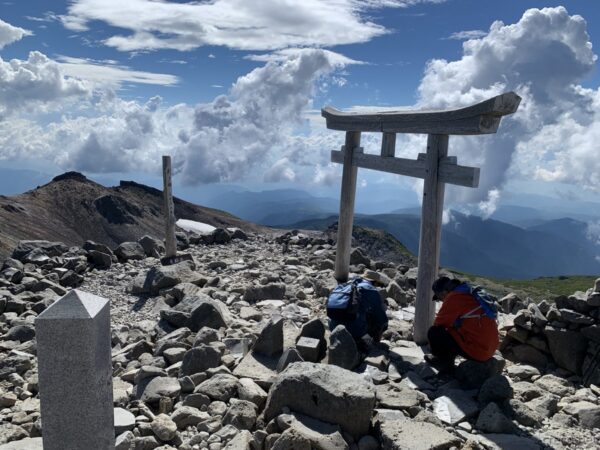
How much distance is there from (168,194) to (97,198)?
55.2 metres

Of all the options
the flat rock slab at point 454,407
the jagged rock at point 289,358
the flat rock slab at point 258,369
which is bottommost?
the flat rock slab at point 454,407

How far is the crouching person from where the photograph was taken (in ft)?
27.4

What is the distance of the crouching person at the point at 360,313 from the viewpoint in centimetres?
835

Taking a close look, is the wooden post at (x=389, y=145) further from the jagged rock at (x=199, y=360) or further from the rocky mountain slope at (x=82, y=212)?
the rocky mountain slope at (x=82, y=212)

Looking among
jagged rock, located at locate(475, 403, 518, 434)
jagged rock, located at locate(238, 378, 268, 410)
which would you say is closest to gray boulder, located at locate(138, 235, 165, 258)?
jagged rock, located at locate(238, 378, 268, 410)

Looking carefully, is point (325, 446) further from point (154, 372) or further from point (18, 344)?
point (18, 344)

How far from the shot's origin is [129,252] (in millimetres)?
16516

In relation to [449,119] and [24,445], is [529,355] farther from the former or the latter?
[24,445]

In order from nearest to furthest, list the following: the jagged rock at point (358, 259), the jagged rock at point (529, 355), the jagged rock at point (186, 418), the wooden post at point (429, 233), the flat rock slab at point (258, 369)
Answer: the jagged rock at point (186, 418)
the flat rock slab at point (258, 369)
the wooden post at point (429, 233)
the jagged rock at point (529, 355)
the jagged rock at point (358, 259)

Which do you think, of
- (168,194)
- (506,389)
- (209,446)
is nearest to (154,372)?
(209,446)

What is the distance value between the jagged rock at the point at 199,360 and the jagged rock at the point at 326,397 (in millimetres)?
A: 1477

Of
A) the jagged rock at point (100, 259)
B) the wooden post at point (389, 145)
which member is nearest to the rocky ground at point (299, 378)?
the jagged rock at point (100, 259)

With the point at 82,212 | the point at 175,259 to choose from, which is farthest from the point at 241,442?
the point at 82,212

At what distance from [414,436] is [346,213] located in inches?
314
